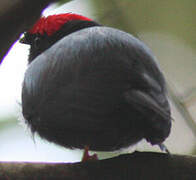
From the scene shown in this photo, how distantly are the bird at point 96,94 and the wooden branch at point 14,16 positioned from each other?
54.2 inches

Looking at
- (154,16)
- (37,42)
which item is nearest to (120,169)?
(37,42)

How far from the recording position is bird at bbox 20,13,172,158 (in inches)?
90.9

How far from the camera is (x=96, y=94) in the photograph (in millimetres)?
2307

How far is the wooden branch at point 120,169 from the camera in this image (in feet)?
7.84

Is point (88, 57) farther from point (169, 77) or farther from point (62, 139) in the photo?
point (169, 77)

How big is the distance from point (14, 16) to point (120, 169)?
1866mm

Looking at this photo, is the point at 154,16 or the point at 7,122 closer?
the point at 7,122

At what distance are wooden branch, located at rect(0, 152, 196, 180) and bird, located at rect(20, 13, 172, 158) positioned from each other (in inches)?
5.6


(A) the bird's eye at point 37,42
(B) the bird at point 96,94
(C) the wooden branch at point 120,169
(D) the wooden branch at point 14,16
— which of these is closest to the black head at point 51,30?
(A) the bird's eye at point 37,42

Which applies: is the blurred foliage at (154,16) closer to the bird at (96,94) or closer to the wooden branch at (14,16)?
the bird at (96,94)

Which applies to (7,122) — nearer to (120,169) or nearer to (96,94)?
(120,169)

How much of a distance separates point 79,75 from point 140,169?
0.73m

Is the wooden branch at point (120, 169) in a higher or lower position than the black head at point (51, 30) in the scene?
lower

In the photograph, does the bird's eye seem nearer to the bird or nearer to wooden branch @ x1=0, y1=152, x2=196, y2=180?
the bird
